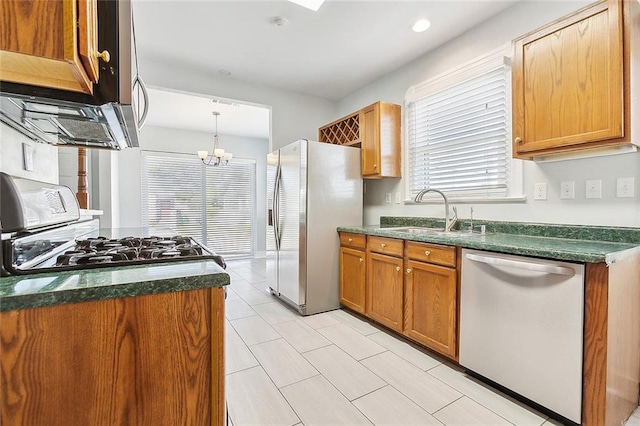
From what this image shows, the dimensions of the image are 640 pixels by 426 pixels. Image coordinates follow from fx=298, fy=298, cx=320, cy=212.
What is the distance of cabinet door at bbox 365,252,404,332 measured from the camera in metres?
2.44

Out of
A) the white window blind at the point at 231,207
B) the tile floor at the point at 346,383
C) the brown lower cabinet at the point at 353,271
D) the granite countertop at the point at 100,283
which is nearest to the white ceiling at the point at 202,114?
the white window blind at the point at 231,207

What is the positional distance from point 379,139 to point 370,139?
0.13m

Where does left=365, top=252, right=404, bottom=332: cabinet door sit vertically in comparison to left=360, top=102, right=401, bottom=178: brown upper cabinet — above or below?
below

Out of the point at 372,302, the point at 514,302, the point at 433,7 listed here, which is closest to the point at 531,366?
the point at 514,302

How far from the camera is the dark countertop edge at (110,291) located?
0.62m

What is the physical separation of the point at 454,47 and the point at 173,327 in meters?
3.11

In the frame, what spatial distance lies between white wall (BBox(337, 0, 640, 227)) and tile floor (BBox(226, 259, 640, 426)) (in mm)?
1134

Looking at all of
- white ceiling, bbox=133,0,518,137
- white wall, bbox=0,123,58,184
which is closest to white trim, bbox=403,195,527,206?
white ceiling, bbox=133,0,518,137

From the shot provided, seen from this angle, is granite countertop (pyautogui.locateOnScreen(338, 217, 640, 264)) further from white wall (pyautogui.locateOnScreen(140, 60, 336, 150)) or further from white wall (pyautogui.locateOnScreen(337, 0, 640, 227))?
white wall (pyautogui.locateOnScreen(140, 60, 336, 150))

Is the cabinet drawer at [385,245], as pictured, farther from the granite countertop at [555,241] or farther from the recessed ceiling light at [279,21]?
the recessed ceiling light at [279,21]

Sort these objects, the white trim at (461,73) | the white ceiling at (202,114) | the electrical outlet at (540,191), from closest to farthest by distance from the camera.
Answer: the electrical outlet at (540,191)
the white trim at (461,73)
the white ceiling at (202,114)

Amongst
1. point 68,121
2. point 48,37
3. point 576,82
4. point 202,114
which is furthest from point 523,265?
point 202,114

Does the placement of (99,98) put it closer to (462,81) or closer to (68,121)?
(68,121)

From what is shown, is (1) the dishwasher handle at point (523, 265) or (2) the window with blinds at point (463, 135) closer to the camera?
(1) the dishwasher handle at point (523, 265)
